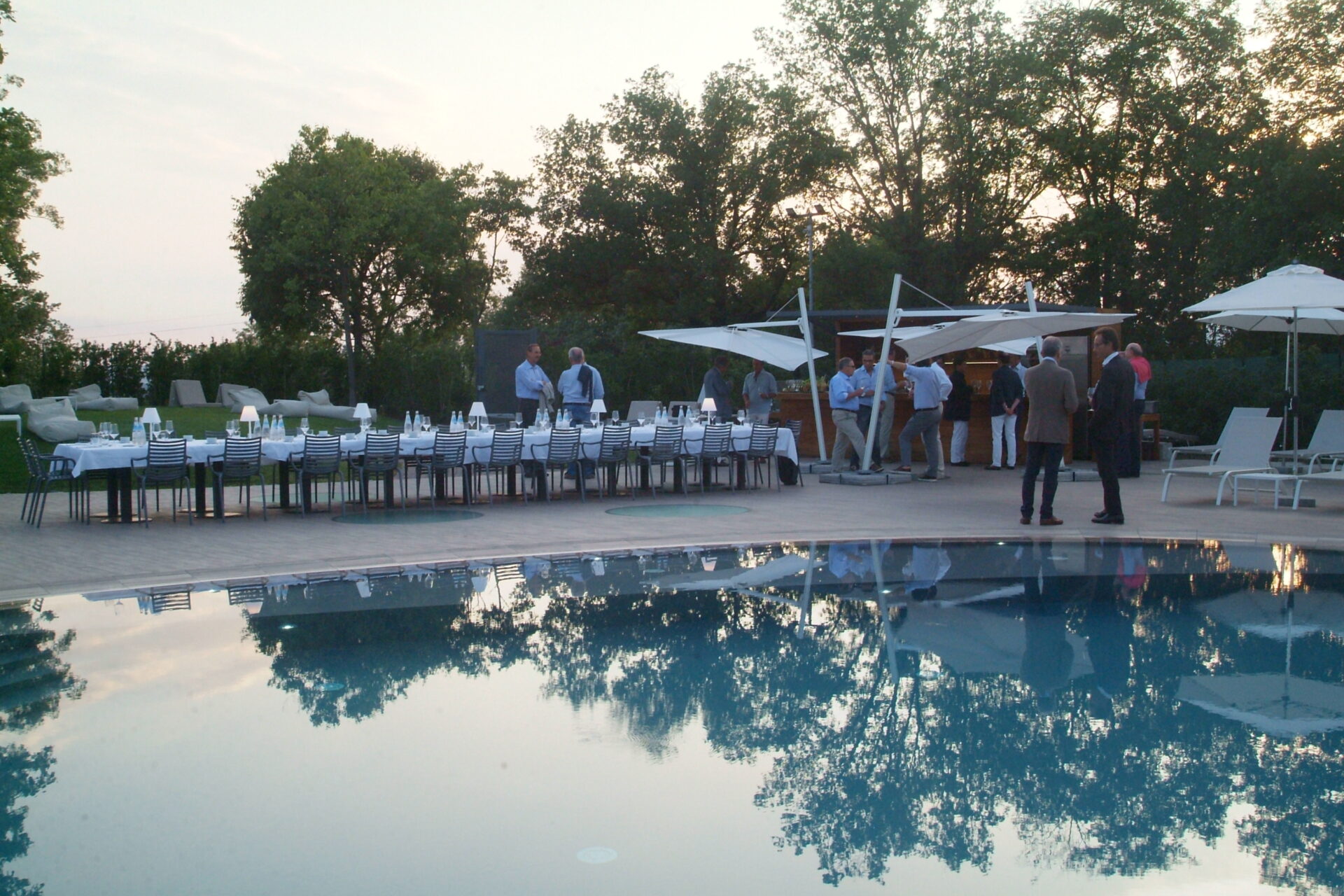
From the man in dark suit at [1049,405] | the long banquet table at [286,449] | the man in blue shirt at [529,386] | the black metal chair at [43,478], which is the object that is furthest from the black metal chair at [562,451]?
the man in dark suit at [1049,405]

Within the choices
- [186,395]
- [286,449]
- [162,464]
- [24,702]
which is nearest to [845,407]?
[286,449]

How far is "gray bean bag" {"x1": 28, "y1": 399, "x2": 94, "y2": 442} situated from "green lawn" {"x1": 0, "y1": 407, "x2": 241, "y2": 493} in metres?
0.20

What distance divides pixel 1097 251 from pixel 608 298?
49.6ft

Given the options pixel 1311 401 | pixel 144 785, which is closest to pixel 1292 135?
pixel 1311 401

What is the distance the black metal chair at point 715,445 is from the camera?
14.5 m

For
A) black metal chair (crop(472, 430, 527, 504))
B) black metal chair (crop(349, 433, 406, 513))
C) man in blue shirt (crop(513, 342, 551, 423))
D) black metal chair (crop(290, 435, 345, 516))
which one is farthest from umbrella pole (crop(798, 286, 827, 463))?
black metal chair (crop(290, 435, 345, 516))

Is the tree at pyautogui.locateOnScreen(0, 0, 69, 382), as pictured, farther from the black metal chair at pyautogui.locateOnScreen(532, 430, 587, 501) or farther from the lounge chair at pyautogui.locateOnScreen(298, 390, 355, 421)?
the black metal chair at pyautogui.locateOnScreen(532, 430, 587, 501)

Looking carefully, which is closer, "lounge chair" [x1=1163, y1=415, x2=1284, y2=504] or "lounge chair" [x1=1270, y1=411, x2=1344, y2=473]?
"lounge chair" [x1=1163, y1=415, x2=1284, y2=504]

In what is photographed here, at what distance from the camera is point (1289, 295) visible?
504 inches

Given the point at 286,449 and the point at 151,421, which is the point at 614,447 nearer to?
the point at 286,449

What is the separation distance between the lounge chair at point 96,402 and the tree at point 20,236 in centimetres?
303

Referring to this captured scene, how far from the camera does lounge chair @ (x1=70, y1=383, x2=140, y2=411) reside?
990 inches

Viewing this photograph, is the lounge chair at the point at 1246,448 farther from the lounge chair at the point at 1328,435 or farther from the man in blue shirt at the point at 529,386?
the man in blue shirt at the point at 529,386

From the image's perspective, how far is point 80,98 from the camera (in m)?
21.0
